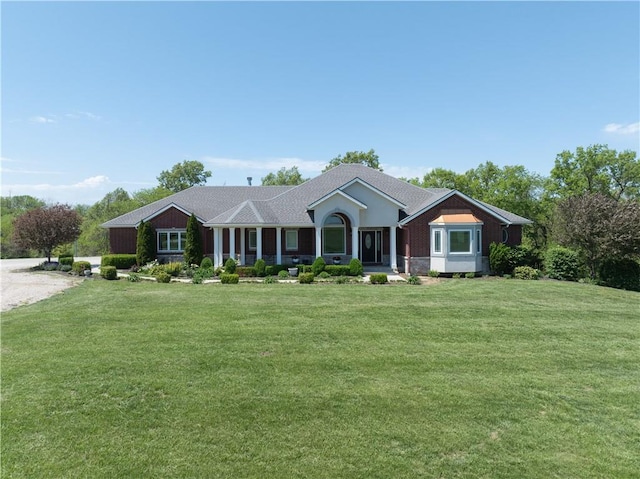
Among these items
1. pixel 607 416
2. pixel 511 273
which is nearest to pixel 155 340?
pixel 607 416

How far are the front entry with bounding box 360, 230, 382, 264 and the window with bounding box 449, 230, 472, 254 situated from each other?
19.6 ft

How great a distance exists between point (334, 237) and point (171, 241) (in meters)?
11.7

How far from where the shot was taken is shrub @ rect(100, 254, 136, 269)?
2597 cm

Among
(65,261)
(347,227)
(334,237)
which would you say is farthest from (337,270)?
(65,261)

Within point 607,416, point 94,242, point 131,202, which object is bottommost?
point 607,416

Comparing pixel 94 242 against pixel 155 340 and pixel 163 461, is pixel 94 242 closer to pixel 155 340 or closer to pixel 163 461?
pixel 155 340

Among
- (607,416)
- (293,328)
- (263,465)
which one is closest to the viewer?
(263,465)

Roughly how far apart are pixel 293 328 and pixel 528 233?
3372 cm

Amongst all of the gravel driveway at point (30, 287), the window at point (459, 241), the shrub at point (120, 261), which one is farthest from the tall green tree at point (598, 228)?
the shrub at point (120, 261)

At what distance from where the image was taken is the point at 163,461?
4906 millimetres

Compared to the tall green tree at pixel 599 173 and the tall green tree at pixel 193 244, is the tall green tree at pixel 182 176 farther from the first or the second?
the tall green tree at pixel 599 173

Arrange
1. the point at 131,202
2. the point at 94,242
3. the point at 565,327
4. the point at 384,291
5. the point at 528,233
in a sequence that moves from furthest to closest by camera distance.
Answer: the point at 131,202, the point at 94,242, the point at 528,233, the point at 384,291, the point at 565,327

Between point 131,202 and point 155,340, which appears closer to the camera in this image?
point 155,340

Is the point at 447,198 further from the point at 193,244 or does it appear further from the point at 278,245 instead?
the point at 193,244
